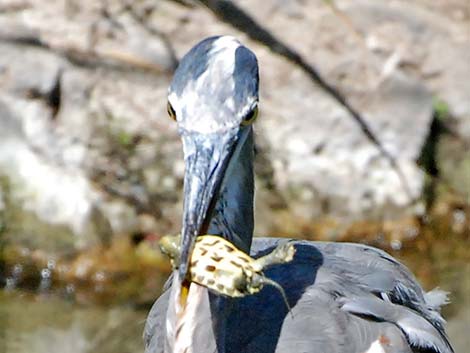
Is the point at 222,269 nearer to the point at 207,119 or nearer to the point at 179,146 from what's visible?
the point at 207,119

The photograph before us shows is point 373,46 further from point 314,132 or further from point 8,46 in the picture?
point 8,46

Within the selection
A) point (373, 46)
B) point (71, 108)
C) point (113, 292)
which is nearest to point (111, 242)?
point (113, 292)

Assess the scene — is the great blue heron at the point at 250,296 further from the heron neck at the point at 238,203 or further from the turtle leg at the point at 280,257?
the turtle leg at the point at 280,257

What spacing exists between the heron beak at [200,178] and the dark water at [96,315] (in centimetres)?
261

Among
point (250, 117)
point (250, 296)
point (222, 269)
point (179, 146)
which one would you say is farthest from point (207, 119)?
point (179, 146)

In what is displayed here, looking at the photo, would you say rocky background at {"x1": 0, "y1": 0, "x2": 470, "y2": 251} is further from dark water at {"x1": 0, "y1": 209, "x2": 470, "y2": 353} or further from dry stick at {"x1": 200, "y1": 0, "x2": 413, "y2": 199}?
dark water at {"x1": 0, "y1": 209, "x2": 470, "y2": 353}

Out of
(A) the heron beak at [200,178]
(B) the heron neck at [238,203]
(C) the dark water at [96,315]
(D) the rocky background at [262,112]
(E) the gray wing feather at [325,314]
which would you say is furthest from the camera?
(D) the rocky background at [262,112]

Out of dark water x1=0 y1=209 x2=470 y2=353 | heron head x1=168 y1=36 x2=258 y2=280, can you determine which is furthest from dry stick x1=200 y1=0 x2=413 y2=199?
heron head x1=168 y1=36 x2=258 y2=280

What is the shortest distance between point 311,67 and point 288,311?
10.3 ft

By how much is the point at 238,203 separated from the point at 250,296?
0.29 metres

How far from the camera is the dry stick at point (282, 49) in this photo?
5.73 m

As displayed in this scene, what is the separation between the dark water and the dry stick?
0.47m

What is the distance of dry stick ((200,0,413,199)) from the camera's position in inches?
225

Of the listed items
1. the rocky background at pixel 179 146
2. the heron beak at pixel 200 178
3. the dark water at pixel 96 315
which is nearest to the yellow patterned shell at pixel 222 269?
the heron beak at pixel 200 178
